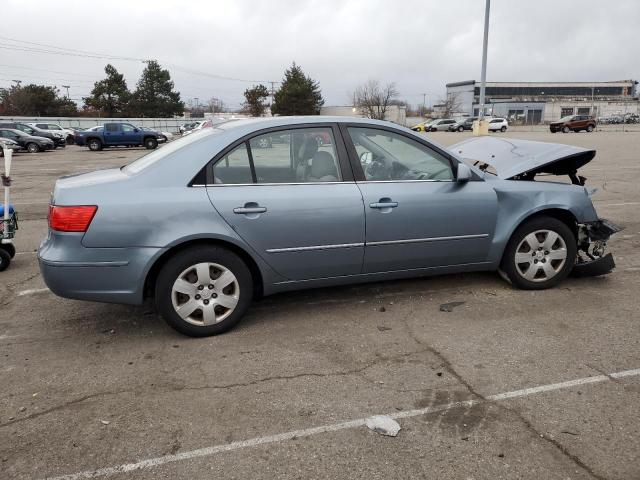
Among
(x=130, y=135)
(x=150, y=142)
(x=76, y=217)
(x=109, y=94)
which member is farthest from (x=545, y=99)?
(x=76, y=217)

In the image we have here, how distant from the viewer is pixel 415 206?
4098 millimetres

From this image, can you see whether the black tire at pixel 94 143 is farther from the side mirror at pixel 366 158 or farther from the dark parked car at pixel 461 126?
the dark parked car at pixel 461 126

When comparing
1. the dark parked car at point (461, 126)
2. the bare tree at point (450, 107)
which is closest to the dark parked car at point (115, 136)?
the dark parked car at point (461, 126)

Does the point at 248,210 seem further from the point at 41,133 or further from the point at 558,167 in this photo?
the point at 41,133

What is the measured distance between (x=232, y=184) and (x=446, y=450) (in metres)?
2.31

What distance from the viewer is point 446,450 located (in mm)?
2531

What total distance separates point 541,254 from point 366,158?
6.29ft

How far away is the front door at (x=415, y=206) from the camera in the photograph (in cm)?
404

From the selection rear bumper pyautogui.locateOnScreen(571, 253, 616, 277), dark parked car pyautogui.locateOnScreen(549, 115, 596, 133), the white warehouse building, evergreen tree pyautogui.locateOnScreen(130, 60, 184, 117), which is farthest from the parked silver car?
the white warehouse building

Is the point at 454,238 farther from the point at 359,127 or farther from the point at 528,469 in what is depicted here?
the point at 528,469

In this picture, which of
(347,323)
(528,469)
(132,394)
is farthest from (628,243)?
(132,394)

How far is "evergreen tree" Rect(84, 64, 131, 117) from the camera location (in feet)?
221

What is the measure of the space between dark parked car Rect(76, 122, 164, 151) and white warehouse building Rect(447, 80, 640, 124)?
65.3 meters

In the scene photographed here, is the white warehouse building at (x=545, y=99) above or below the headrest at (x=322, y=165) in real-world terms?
above
